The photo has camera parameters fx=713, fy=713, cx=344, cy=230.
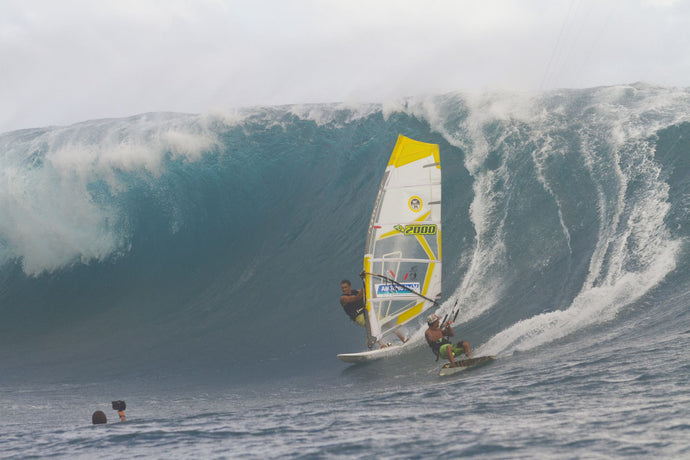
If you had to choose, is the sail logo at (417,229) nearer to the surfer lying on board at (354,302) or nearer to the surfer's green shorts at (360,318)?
the surfer lying on board at (354,302)

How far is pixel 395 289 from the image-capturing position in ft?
34.3

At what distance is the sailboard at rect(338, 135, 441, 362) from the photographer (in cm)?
1038

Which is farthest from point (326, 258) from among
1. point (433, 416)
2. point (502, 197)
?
point (433, 416)

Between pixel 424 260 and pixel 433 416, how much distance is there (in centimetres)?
439

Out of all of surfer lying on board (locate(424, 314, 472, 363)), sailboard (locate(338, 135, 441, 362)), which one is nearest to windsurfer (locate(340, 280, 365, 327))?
sailboard (locate(338, 135, 441, 362))

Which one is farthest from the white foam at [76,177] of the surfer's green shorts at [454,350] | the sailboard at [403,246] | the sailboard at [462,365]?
the sailboard at [462,365]

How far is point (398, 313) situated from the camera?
10562mm

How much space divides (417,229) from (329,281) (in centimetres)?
313

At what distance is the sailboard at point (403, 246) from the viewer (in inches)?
409

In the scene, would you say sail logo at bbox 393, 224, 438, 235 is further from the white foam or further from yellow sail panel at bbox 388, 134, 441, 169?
the white foam

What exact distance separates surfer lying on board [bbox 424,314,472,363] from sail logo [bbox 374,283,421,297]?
1287 mm

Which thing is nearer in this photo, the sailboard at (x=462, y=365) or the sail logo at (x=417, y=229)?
the sailboard at (x=462, y=365)

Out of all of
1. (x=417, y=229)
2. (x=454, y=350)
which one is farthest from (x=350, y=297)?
(x=454, y=350)

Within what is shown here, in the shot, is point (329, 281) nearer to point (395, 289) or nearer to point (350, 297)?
point (350, 297)
